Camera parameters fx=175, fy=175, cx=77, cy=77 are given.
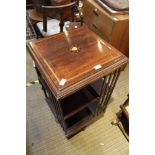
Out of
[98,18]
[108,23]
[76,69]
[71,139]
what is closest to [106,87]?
[76,69]

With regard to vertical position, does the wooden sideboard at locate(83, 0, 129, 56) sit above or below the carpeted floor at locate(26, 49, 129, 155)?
above

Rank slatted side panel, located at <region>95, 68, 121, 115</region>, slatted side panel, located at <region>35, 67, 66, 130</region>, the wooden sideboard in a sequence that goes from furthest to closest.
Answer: the wooden sideboard < slatted side panel, located at <region>95, 68, 121, 115</region> < slatted side panel, located at <region>35, 67, 66, 130</region>

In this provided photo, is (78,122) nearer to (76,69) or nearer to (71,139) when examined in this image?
(71,139)

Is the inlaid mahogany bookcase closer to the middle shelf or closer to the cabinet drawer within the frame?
the middle shelf

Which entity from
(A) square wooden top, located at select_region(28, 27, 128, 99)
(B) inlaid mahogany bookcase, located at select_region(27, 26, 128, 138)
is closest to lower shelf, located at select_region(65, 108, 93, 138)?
(B) inlaid mahogany bookcase, located at select_region(27, 26, 128, 138)

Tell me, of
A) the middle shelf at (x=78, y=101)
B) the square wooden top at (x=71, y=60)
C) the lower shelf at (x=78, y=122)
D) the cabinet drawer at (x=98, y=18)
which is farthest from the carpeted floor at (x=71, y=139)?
the cabinet drawer at (x=98, y=18)

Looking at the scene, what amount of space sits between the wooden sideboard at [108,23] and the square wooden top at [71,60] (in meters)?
0.39

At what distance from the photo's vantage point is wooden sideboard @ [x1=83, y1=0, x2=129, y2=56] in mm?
1579

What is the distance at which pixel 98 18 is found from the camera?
1748 millimetres

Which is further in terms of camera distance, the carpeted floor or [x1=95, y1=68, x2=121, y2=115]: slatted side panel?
the carpeted floor

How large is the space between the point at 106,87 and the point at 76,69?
34 cm
